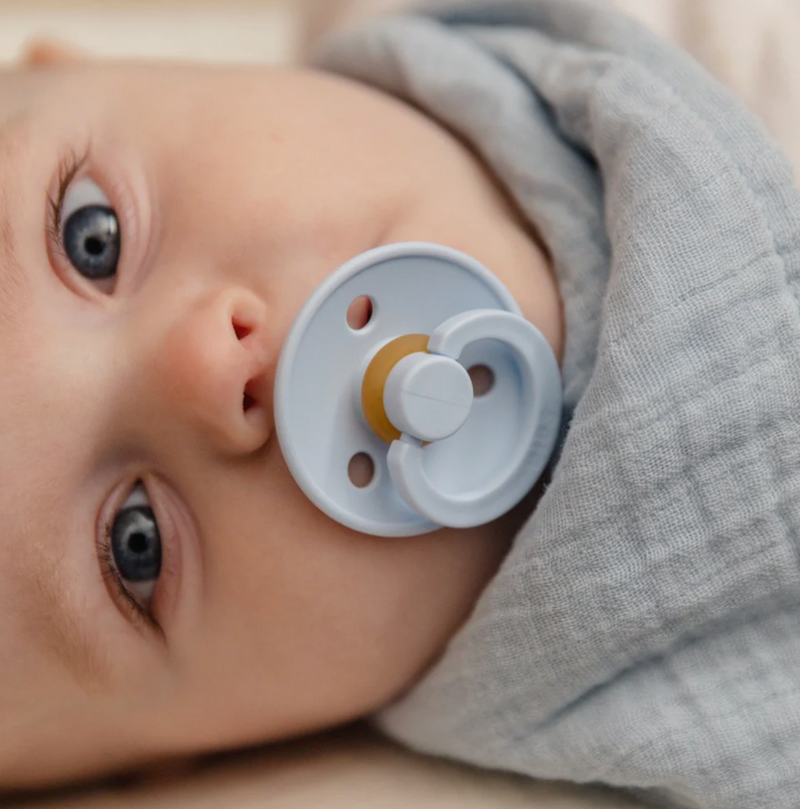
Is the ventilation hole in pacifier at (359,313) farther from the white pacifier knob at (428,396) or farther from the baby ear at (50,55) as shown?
the baby ear at (50,55)

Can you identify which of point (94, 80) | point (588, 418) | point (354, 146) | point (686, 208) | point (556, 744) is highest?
point (94, 80)

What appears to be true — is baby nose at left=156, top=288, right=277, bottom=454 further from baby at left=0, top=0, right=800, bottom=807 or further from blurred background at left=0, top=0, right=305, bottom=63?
blurred background at left=0, top=0, right=305, bottom=63

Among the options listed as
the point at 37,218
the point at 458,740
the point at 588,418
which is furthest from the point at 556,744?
the point at 37,218

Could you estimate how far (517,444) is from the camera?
74cm

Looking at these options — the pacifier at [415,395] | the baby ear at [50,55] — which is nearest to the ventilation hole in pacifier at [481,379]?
the pacifier at [415,395]

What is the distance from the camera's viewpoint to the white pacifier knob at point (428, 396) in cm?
66

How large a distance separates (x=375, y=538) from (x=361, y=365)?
13cm

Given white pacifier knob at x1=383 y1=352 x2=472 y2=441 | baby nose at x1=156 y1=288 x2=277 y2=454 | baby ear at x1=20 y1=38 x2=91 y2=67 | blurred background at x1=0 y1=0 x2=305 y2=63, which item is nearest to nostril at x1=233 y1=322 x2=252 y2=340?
baby nose at x1=156 y1=288 x2=277 y2=454

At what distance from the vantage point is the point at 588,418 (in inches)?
26.5

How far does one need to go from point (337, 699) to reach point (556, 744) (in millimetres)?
179

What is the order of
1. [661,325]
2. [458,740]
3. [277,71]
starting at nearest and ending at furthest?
1. [661,325]
2. [458,740]
3. [277,71]

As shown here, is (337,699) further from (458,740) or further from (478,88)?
(478,88)

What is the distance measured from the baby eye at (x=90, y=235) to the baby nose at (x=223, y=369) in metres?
0.10

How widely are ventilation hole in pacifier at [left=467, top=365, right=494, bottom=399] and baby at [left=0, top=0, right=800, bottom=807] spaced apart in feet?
0.19
